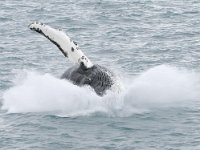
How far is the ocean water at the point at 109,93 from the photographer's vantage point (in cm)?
3009

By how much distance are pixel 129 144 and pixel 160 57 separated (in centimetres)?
1751

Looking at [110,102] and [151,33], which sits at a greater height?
[151,33]

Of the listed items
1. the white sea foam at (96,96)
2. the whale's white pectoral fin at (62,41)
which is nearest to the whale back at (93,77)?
the white sea foam at (96,96)

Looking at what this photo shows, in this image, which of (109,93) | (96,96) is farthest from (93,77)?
(109,93)

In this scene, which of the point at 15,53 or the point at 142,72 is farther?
the point at 15,53

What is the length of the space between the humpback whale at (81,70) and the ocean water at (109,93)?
45 centimetres

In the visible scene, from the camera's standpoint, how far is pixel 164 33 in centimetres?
5269

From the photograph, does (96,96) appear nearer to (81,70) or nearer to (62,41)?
(81,70)

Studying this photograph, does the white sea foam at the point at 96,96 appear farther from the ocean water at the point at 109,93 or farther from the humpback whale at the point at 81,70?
the humpback whale at the point at 81,70

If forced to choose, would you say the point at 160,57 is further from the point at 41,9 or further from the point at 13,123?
the point at 41,9

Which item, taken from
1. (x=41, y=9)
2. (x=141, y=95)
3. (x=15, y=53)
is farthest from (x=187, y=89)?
(x=41, y=9)

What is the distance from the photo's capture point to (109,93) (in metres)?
33.0

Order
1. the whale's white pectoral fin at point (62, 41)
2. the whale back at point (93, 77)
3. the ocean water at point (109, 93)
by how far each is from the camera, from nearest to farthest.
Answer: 1. the ocean water at point (109, 93)
2. the whale back at point (93, 77)
3. the whale's white pectoral fin at point (62, 41)

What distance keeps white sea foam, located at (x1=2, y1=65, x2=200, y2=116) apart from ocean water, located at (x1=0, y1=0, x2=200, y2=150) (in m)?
0.05
